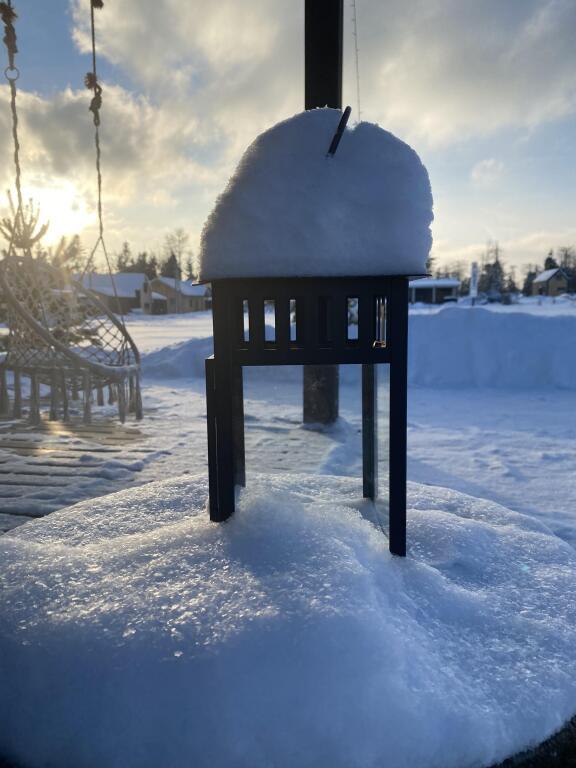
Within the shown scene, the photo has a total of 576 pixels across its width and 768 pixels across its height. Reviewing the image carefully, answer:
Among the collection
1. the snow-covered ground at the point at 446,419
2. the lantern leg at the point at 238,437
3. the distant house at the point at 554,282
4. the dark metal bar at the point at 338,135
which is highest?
the distant house at the point at 554,282

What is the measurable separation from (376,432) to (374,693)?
1.12 meters

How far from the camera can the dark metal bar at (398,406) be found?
1.44 m

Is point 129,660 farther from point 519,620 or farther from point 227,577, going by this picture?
point 519,620

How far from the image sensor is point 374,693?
988 mm

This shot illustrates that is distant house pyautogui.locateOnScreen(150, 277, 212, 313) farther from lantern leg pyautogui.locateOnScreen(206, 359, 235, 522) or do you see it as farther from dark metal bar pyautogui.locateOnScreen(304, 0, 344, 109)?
lantern leg pyautogui.locateOnScreen(206, 359, 235, 522)

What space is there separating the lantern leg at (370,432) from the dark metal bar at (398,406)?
0.49 metres

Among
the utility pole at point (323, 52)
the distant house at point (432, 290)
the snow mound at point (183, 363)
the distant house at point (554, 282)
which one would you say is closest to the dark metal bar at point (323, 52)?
the utility pole at point (323, 52)

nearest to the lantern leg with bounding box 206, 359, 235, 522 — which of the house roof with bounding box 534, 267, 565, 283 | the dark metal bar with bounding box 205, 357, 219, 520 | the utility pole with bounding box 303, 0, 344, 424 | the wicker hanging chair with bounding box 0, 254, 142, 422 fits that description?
the dark metal bar with bounding box 205, 357, 219, 520

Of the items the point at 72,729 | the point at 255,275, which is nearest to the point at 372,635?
the point at 72,729

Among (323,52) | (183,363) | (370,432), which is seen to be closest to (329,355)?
(370,432)

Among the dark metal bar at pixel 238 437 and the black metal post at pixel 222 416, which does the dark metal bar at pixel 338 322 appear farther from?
the dark metal bar at pixel 238 437

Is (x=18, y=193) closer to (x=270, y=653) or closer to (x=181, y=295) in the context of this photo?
(x=270, y=653)

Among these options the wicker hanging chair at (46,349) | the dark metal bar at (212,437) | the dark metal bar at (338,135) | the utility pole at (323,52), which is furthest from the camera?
the wicker hanging chair at (46,349)

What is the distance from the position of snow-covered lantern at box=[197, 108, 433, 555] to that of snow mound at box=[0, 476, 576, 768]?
388 mm
